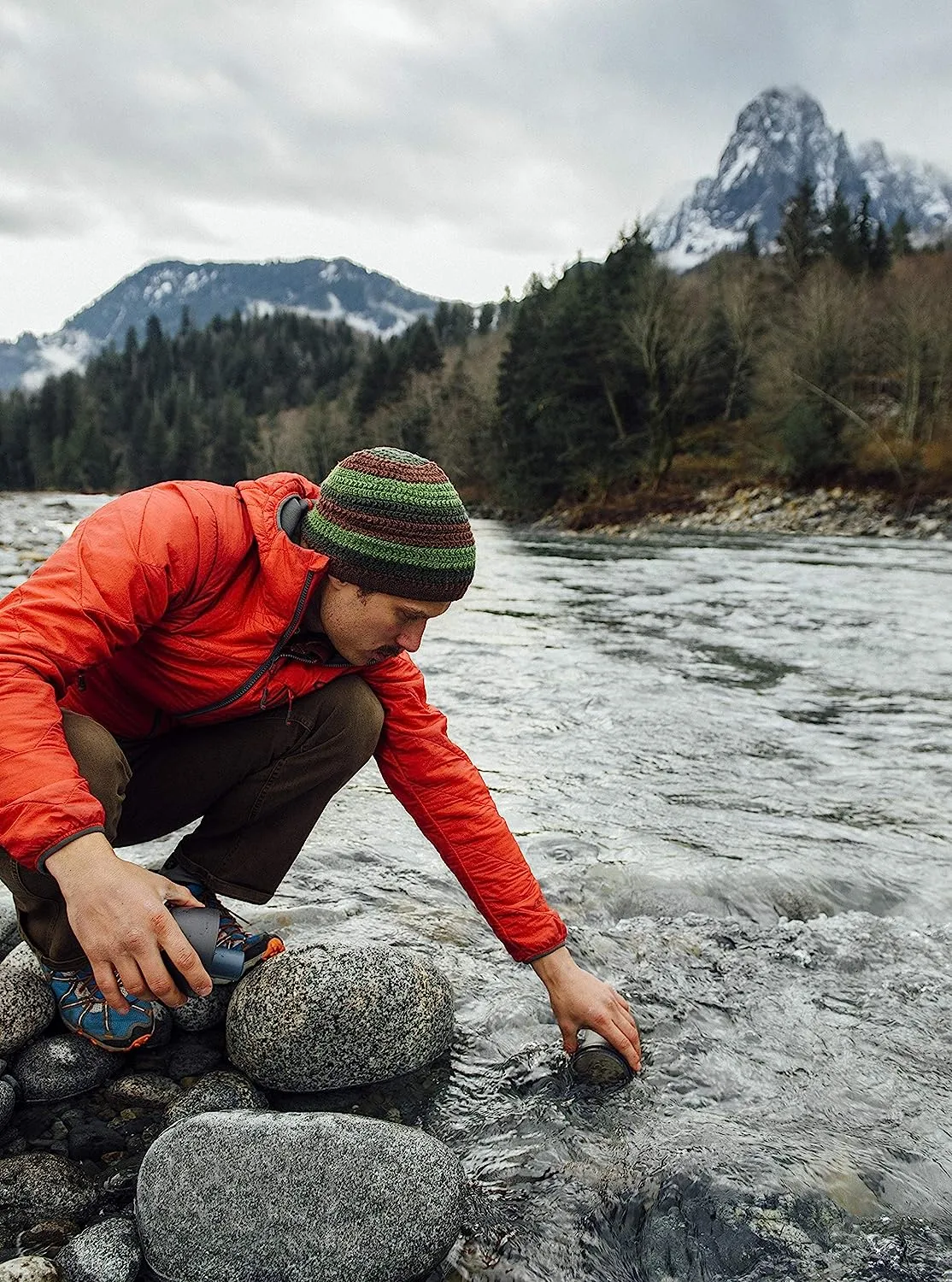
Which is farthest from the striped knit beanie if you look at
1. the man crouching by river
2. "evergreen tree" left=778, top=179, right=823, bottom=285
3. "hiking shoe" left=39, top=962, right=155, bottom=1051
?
"evergreen tree" left=778, top=179, right=823, bottom=285

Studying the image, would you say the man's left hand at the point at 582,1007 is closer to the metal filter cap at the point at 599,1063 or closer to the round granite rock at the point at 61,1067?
the metal filter cap at the point at 599,1063

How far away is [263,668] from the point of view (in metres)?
2.46

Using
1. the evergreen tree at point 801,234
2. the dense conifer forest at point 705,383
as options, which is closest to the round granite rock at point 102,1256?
the dense conifer forest at point 705,383

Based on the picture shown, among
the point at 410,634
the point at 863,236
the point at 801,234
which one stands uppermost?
the point at 863,236

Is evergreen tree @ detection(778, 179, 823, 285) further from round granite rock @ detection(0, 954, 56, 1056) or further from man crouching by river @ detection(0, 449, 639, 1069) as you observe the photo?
round granite rock @ detection(0, 954, 56, 1056)

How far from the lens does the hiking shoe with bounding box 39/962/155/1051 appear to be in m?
2.30

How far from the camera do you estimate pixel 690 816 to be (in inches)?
174

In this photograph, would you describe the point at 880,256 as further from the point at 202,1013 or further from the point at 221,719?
the point at 202,1013

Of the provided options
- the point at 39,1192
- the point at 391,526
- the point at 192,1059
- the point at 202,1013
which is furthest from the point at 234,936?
the point at 391,526

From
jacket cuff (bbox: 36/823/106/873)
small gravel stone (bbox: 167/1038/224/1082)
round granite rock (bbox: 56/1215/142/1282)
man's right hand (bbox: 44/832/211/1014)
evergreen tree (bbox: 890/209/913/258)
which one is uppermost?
evergreen tree (bbox: 890/209/913/258)

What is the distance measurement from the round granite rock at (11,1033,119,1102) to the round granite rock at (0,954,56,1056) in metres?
0.04

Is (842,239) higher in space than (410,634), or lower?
higher

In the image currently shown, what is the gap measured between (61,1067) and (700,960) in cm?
197

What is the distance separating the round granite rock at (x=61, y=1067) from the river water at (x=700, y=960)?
0.59m
